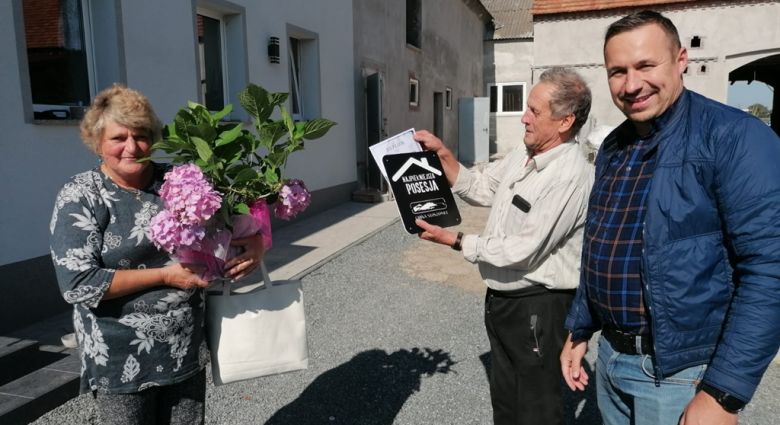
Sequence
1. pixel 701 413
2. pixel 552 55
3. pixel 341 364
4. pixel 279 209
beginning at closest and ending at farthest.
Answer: pixel 701 413 → pixel 279 209 → pixel 341 364 → pixel 552 55

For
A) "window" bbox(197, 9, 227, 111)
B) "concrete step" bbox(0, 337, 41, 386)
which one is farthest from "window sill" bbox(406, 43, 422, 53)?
"concrete step" bbox(0, 337, 41, 386)

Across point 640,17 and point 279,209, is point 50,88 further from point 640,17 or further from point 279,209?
point 640,17

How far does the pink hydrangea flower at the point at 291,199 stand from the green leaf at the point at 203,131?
0.99ft

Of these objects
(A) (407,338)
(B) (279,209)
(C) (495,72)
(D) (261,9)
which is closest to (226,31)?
(D) (261,9)

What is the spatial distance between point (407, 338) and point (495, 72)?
2070 centimetres

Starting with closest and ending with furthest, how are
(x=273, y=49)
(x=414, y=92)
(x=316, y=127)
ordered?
(x=316, y=127) → (x=273, y=49) → (x=414, y=92)

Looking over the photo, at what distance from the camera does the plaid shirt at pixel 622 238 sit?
5.09ft

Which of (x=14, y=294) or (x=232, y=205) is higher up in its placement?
(x=232, y=205)

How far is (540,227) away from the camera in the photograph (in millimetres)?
2010

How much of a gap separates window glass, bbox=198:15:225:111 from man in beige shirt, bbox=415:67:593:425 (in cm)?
572

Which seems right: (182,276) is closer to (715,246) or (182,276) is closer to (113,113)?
(113,113)

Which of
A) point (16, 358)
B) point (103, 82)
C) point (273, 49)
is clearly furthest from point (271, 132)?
point (273, 49)

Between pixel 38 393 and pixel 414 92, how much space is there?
504 inches

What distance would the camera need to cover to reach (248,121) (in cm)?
718
